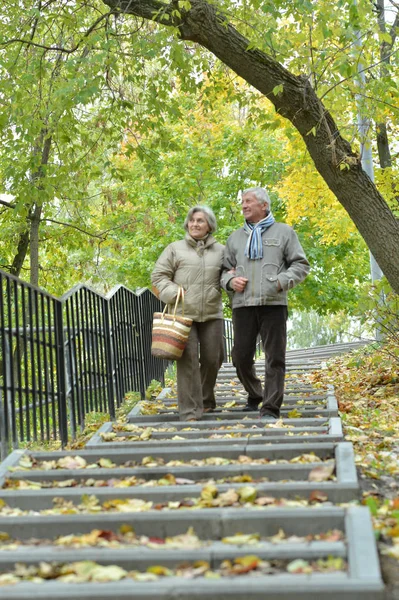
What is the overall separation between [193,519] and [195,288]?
326 cm

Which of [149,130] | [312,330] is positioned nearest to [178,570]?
[149,130]

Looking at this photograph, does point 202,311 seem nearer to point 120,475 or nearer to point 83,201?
point 120,475

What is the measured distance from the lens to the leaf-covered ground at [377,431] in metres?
3.69

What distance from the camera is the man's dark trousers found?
6664 mm

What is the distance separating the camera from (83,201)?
15.6 metres

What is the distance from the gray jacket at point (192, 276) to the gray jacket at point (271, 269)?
17 cm

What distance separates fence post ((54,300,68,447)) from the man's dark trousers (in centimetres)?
142

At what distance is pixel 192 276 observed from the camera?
273 inches

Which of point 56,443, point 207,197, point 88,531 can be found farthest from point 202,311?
point 207,197

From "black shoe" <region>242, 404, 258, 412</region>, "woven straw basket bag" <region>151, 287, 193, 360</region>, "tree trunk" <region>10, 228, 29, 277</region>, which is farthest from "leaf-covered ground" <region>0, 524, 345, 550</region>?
"tree trunk" <region>10, 228, 29, 277</region>

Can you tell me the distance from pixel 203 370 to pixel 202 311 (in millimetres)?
579

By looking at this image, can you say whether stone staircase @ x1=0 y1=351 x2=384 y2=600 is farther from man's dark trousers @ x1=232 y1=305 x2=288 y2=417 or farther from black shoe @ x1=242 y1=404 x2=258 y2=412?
black shoe @ x1=242 y1=404 x2=258 y2=412

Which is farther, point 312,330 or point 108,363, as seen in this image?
point 312,330

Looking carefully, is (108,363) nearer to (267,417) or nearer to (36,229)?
(267,417)
